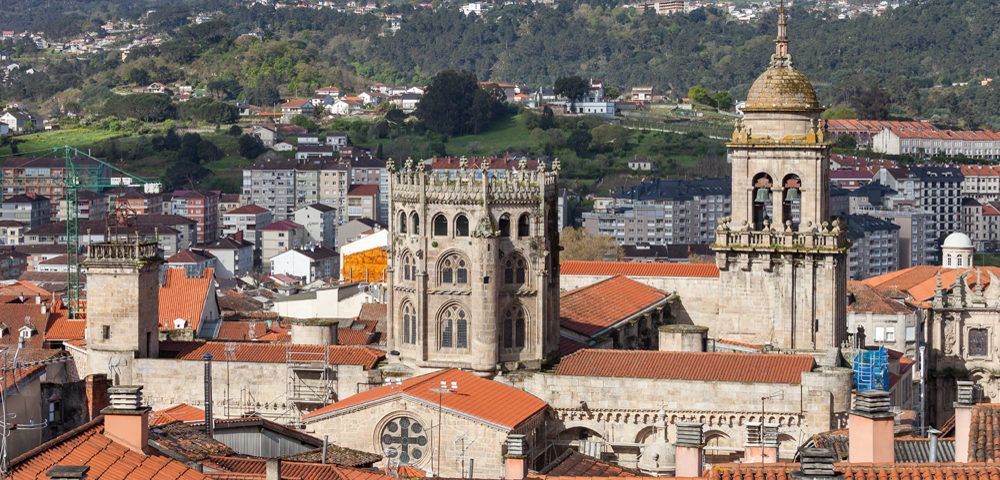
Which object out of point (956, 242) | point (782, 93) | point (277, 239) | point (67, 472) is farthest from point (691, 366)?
point (277, 239)

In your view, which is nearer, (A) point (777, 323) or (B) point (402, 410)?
(B) point (402, 410)

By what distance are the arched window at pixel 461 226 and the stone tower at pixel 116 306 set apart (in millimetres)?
9256

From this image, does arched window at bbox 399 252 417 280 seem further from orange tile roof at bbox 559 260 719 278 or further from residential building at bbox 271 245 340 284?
residential building at bbox 271 245 340 284

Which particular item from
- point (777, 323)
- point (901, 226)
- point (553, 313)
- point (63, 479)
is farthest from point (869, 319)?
point (901, 226)

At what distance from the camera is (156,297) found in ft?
191

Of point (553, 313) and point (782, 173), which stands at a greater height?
point (782, 173)

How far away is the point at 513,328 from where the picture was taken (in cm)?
5500

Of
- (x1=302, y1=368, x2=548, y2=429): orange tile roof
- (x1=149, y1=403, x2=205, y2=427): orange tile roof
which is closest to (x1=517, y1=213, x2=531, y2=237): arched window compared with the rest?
(x1=302, y1=368, x2=548, y2=429): orange tile roof

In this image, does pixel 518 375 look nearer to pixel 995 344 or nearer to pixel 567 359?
pixel 567 359

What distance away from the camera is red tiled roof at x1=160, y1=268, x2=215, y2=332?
260 ft

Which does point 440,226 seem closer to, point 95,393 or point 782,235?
point 95,393

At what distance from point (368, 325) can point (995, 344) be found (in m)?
24.2

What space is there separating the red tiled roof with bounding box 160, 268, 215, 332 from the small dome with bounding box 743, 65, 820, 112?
86.5 feet

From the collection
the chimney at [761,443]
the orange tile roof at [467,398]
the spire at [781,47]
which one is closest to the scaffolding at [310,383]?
the orange tile roof at [467,398]
